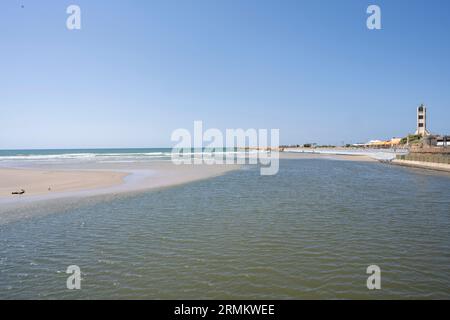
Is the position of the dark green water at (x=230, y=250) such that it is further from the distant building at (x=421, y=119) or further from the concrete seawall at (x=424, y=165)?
the distant building at (x=421, y=119)

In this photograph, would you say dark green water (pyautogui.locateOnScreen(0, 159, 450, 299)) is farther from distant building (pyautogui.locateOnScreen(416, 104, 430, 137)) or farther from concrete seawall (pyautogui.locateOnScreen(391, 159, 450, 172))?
distant building (pyautogui.locateOnScreen(416, 104, 430, 137))

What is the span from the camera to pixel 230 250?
8.24 m

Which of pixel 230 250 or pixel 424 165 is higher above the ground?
pixel 424 165

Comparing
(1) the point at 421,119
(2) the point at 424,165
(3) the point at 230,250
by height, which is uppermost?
(1) the point at 421,119

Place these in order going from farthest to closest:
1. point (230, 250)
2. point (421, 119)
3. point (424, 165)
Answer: point (421, 119)
point (424, 165)
point (230, 250)

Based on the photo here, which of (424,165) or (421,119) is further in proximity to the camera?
(421,119)

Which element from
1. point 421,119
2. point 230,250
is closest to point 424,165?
point 230,250

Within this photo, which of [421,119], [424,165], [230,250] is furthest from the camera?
[421,119]

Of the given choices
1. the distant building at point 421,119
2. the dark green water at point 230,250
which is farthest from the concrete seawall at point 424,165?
the distant building at point 421,119

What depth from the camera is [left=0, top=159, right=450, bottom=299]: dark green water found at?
608cm

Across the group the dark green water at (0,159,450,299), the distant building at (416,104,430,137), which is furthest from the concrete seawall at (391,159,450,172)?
the distant building at (416,104,430,137)

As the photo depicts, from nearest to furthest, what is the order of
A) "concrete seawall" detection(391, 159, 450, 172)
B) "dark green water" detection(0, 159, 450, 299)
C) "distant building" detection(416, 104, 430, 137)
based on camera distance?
1. "dark green water" detection(0, 159, 450, 299)
2. "concrete seawall" detection(391, 159, 450, 172)
3. "distant building" detection(416, 104, 430, 137)

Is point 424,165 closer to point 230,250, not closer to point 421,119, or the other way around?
point 230,250
